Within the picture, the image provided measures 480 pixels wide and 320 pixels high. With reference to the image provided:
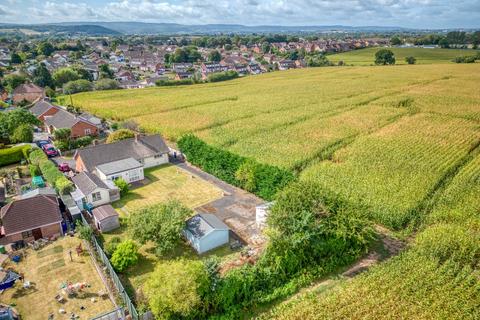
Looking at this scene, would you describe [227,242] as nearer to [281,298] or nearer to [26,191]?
[281,298]

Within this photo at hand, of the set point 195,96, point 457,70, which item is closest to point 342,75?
point 457,70

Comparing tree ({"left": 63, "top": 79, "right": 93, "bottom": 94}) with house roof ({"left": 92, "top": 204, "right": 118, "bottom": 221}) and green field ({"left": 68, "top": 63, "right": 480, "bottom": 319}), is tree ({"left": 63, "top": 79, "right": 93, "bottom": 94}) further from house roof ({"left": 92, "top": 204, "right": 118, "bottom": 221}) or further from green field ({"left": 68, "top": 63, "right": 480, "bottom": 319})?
house roof ({"left": 92, "top": 204, "right": 118, "bottom": 221})

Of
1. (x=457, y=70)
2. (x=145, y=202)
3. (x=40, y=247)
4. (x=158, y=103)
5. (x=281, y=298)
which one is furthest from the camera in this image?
(x=457, y=70)

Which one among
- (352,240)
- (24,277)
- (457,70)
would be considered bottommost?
(24,277)

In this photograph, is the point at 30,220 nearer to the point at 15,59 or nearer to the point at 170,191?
the point at 170,191

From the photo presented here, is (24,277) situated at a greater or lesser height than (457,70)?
lesser

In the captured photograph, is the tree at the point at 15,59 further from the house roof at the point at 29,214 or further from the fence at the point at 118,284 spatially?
the fence at the point at 118,284
